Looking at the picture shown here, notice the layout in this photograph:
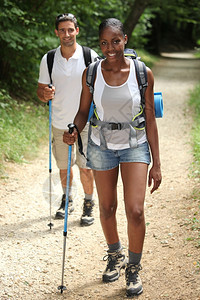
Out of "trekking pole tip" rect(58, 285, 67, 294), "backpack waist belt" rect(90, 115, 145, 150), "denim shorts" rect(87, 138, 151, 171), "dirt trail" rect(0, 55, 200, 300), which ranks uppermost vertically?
"backpack waist belt" rect(90, 115, 145, 150)

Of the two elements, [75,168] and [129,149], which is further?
[75,168]

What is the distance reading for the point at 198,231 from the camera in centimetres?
453

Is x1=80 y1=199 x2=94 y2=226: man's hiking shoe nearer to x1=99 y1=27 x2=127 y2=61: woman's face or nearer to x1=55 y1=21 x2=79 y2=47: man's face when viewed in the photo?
x1=55 y1=21 x2=79 y2=47: man's face

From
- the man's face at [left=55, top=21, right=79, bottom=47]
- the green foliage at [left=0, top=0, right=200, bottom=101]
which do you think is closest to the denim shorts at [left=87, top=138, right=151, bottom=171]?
the man's face at [left=55, top=21, right=79, bottom=47]

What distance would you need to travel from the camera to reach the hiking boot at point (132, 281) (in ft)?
11.3

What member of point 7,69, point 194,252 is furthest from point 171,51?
point 194,252

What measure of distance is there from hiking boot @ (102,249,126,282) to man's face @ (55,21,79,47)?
2.27 m

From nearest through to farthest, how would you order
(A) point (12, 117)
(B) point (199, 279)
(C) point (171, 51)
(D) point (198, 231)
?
1. (B) point (199, 279)
2. (D) point (198, 231)
3. (A) point (12, 117)
4. (C) point (171, 51)

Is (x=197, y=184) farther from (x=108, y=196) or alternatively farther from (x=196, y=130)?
(x=196, y=130)

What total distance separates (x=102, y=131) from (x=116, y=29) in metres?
0.78

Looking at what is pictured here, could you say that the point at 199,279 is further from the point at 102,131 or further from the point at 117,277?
the point at 102,131

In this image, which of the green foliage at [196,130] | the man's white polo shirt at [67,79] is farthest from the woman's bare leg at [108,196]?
the green foliage at [196,130]

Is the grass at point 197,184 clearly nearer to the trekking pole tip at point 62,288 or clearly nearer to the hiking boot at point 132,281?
the hiking boot at point 132,281

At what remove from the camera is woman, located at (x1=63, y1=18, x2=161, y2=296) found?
3.18m
